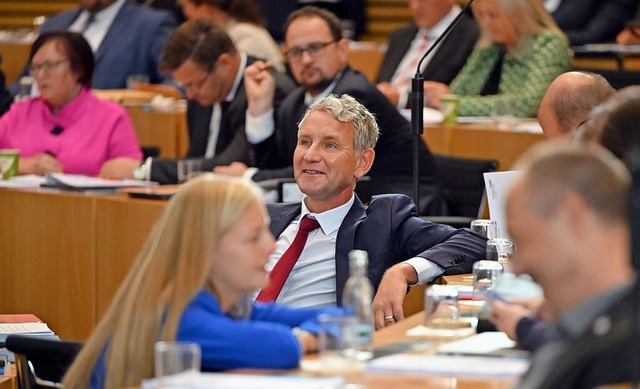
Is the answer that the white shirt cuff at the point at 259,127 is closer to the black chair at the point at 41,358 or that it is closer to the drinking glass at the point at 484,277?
the drinking glass at the point at 484,277

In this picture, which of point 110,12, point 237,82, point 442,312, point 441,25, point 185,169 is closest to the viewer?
point 442,312

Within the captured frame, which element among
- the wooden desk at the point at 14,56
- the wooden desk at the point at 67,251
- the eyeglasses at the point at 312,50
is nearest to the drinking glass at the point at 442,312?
the wooden desk at the point at 67,251

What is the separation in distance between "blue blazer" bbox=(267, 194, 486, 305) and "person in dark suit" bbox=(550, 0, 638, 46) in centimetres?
415

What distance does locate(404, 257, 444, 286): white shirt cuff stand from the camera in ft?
11.5

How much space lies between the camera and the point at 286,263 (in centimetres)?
368

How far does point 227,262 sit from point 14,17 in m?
9.66

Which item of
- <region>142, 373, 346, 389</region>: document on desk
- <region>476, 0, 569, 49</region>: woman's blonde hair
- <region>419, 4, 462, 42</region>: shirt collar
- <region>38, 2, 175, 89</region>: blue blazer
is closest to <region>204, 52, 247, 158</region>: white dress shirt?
<region>476, 0, 569, 49</region>: woman's blonde hair

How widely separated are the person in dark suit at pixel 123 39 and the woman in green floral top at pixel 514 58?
2.04 m

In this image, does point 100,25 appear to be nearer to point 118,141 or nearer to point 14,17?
point 118,141

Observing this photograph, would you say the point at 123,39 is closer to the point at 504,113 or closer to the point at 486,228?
the point at 504,113

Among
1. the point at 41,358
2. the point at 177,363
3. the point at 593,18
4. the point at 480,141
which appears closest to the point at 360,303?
the point at 177,363

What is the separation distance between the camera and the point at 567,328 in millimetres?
1912

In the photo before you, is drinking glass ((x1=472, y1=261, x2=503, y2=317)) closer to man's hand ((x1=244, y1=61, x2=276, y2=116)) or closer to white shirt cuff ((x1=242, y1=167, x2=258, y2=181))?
white shirt cuff ((x1=242, y1=167, x2=258, y2=181))

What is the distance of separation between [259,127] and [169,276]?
346 cm
